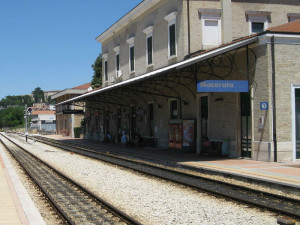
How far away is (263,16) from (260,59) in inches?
361

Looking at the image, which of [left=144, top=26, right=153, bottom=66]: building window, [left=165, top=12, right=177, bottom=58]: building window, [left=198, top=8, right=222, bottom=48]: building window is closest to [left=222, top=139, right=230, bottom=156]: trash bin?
[left=198, top=8, right=222, bottom=48]: building window

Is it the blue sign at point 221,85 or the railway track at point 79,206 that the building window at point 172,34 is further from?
the railway track at point 79,206

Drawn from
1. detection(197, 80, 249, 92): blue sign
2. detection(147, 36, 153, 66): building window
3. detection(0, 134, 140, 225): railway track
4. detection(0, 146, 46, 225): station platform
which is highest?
detection(147, 36, 153, 66): building window

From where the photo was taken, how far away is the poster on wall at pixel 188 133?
861 inches

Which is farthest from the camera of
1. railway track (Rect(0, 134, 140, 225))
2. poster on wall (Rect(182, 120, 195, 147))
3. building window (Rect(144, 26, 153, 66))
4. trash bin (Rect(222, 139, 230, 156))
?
building window (Rect(144, 26, 153, 66))

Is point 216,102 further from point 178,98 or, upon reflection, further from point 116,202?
point 116,202

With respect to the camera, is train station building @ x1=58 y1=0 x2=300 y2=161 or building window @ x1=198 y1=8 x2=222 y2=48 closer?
train station building @ x1=58 y1=0 x2=300 y2=161

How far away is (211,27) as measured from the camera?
24.0 metres

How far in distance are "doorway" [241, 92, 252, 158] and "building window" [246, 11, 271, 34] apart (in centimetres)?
769

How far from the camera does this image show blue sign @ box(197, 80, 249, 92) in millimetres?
15884

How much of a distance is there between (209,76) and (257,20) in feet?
22.3

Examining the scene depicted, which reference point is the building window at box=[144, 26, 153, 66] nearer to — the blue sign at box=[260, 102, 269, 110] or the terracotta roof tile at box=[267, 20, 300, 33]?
the terracotta roof tile at box=[267, 20, 300, 33]

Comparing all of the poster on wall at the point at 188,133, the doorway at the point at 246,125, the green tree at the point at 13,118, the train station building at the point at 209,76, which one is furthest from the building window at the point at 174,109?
the green tree at the point at 13,118

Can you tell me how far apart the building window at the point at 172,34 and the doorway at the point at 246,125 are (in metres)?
7.77
